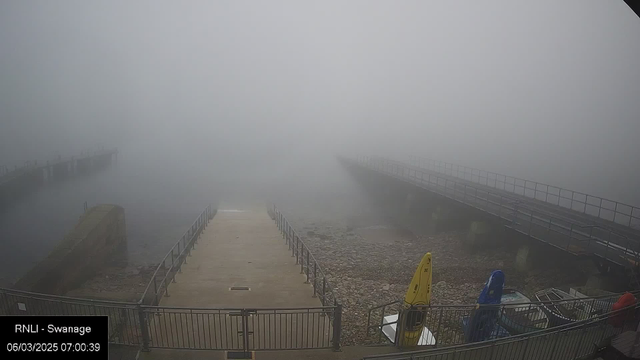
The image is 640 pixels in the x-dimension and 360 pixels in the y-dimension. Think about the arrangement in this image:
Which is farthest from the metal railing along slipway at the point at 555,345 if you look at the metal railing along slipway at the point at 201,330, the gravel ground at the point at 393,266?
the gravel ground at the point at 393,266

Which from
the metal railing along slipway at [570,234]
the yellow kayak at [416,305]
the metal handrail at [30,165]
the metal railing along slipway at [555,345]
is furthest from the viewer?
the metal handrail at [30,165]

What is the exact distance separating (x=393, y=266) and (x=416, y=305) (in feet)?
39.1

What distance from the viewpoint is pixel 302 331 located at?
22.6 feet

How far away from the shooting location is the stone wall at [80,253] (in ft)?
48.5

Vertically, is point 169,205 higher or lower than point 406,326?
lower

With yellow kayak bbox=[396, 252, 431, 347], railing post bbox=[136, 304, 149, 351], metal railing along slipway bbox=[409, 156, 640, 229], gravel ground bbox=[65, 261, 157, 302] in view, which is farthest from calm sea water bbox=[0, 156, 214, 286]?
metal railing along slipway bbox=[409, 156, 640, 229]

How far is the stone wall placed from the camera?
48.5 feet

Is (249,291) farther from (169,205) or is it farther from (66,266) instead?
(169,205)

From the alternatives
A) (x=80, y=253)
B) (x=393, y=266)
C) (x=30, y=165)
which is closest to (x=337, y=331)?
(x=393, y=266)

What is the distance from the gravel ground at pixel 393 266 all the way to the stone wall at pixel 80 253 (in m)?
12.5

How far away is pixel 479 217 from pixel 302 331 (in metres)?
16.7

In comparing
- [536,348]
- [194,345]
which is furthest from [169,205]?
[536,348]

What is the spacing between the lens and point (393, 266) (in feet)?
59.8

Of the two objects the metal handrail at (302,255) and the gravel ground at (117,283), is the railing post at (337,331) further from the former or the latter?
the gravel ground at (117,283)
